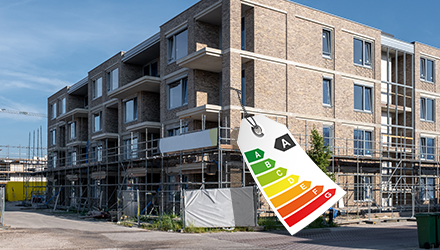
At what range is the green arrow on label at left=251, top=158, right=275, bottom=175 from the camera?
979 centimetres

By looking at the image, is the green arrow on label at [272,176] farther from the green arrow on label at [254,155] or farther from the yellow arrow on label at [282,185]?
the green arrow on label at [254,155]

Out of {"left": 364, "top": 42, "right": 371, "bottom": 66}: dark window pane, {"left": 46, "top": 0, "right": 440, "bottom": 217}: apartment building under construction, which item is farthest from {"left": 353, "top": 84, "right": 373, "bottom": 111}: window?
{"left": 364, "top": 42, "right": 371, "bottom": 66}: dark window pane

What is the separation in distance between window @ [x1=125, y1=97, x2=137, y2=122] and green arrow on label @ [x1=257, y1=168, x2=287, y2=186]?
2470 centimetres

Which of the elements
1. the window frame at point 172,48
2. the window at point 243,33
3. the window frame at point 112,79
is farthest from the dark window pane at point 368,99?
the window frame at point 112,79

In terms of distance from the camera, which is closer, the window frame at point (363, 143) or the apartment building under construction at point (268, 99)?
the apartment building under construction at point (268, 99)

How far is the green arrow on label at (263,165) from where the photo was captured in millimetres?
9789

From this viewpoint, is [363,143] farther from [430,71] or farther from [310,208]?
[310,208]

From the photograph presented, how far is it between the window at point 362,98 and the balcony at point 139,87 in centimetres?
1294

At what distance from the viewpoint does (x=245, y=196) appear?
19.7 m

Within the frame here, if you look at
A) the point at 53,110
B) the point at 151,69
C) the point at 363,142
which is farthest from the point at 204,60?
the point at 53,110

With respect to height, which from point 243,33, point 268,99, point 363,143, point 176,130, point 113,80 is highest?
point 243,33

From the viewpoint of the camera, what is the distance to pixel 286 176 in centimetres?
957

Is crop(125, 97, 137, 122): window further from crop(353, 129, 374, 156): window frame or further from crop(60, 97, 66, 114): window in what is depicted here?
crop(60, 97, 66, 114): window

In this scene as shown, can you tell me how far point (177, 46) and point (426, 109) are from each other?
19.3m
